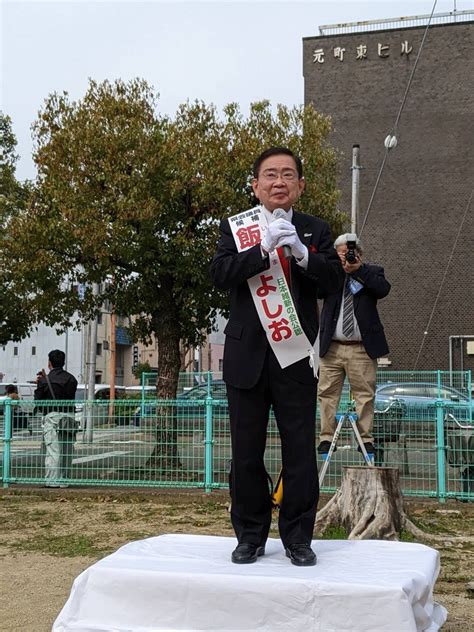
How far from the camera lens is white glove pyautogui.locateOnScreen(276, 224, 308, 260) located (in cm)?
274

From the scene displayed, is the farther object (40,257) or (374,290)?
(40,257)

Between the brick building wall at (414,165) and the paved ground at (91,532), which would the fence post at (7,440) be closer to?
the paved ground at (91,532)

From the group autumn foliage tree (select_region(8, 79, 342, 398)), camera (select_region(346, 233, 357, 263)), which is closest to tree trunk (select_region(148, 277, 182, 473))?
autumn foliage tree (select_region(8, 79, 342, 398))

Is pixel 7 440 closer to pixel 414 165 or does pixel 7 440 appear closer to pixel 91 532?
pixel 91 532

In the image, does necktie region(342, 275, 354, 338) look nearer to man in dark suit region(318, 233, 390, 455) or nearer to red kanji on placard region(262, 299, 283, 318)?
man in dark suit region(318, 233, 390, 455)

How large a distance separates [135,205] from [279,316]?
6.41m

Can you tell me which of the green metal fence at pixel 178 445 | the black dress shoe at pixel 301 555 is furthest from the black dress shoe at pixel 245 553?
the green metal fence at pixel 178 445

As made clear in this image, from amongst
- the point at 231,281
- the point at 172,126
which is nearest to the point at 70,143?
the point at 172,126

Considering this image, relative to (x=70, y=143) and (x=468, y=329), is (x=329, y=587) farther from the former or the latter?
(x=468, y=329)

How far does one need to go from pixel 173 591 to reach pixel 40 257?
7217mm

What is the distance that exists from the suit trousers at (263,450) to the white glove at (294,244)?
41cm

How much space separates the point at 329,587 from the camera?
2.42m

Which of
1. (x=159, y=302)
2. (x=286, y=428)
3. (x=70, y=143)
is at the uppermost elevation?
(x=70, y=143)

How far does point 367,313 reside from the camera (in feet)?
16.6
